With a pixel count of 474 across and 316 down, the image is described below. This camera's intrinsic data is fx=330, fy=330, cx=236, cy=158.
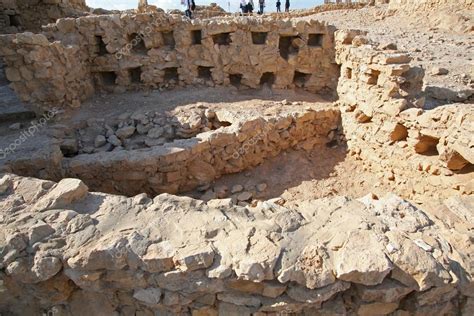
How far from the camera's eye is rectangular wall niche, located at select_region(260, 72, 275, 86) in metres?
8.28

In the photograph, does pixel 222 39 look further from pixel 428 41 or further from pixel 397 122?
pixel 428 41

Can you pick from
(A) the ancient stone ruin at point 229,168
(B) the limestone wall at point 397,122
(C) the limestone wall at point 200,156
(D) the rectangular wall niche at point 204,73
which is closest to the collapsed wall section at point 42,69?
(A) the ancient stone ruin at point 229,168

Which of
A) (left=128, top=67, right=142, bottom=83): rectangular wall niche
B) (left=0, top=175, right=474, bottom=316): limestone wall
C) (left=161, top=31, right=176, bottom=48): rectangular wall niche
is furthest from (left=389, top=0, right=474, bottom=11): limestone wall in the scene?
(left=0, top=175, right=474, bottom=316): limestone wall

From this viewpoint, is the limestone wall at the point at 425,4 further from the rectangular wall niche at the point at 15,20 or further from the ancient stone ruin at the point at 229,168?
the rectangular wall niche at the point at 15,20

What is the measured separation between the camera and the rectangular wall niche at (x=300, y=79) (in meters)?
8.28

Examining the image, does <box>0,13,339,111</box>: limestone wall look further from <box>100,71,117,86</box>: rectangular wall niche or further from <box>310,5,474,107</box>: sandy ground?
<box>310,5,474,107</box>: sandy ground

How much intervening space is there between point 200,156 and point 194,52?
11.0 ft

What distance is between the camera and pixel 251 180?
6289mm

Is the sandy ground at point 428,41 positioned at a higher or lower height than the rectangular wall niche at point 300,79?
higher

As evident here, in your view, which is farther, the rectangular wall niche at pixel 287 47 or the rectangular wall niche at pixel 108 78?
the rectangular wall niche at pixel 108 78

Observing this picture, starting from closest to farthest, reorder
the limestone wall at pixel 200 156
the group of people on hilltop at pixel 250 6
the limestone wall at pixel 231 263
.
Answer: the limestone wall at pixel 231 263
the limestone wall at pixel 200 156
the group of people on hilltop at pixel 250 6

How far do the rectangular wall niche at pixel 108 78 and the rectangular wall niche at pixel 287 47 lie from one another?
4196 millimetres

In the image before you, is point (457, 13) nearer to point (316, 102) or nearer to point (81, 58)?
point (316, 102)

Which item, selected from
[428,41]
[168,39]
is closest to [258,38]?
[168,39]
